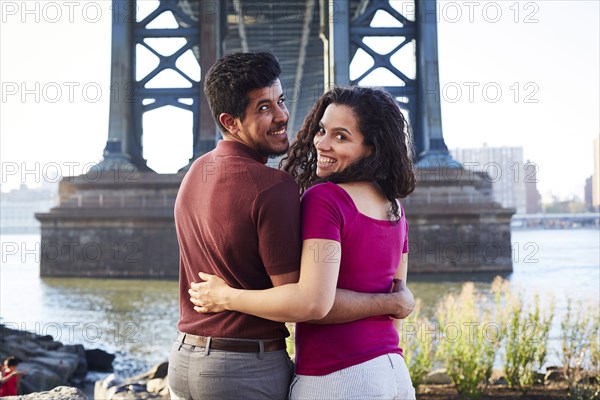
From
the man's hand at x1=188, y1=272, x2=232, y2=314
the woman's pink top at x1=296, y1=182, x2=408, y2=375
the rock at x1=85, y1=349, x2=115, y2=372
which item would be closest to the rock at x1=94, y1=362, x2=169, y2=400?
the man's hand at x1=188, y1=272, x2=232, y2=314

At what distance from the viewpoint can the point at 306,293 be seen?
1.97 m

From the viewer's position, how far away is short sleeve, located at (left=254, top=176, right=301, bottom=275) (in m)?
2.00

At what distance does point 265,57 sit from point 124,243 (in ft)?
74.4

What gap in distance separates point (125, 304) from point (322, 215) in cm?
1511

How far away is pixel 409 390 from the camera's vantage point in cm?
209

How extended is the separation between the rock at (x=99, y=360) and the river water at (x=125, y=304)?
0.14m

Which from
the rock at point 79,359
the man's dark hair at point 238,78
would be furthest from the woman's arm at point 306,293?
the rock at point 79,359

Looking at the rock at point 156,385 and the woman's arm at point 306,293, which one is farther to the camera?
the rock at point 156,385

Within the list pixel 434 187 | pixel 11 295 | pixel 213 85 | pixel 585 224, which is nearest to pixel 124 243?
pixel 11 295

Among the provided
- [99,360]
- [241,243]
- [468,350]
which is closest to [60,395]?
[241,243]

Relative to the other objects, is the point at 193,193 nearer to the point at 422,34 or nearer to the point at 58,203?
the point at 58,203

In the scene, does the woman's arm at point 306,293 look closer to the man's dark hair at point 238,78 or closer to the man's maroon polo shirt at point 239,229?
the man's maroon polo shirt at point 239,229

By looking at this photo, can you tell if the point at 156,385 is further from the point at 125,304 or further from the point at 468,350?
the point at 125,304

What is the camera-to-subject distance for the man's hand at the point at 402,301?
2174 mm
